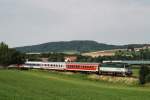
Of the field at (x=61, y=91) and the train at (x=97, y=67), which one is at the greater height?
the train at (x=97, y=67)

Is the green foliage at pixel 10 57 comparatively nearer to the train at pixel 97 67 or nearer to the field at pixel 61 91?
the train at pixel 97 67

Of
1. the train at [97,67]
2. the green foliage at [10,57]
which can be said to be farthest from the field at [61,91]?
the green foliage at [10,57]

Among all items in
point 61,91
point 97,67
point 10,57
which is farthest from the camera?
point 10,57

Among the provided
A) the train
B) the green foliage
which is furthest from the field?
the green foliage

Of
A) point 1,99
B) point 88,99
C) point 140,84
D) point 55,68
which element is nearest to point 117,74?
point 140,84

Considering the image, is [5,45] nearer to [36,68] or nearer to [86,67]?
[36,68]

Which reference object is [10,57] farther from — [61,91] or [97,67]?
[61,91]

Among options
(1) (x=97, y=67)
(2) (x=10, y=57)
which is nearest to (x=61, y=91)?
(1) (x=97, y=67)

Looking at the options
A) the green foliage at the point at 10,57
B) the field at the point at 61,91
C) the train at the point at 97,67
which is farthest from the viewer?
the green foliage at the point at 10,57

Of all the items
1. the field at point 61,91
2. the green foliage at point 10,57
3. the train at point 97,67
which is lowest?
the field at point 61,91

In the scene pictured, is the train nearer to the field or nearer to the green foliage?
the field

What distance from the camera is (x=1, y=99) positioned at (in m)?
20.9

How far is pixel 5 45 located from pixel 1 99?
13518 centimetres

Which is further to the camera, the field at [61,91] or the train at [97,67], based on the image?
the train at [97,67]
